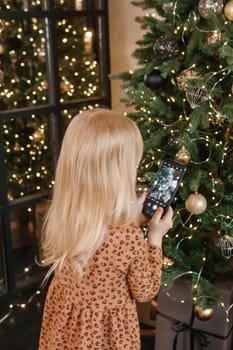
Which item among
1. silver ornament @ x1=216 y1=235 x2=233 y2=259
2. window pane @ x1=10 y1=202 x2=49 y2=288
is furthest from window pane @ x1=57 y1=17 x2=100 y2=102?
silver ornament @ x1=216 y1=235 x2=233 y2=259

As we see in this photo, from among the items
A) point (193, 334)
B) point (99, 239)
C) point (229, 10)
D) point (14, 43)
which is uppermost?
point (229, 10)

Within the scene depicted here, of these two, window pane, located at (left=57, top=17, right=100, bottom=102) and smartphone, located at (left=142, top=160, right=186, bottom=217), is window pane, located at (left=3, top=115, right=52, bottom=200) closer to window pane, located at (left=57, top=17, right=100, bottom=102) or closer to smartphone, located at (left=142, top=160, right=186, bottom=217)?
window pane, located at (left=57, top=17, right=100, bottom=102)

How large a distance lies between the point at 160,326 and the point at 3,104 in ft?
4.28

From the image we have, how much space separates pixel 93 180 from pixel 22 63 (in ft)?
4.61

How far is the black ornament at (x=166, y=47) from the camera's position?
171 cm

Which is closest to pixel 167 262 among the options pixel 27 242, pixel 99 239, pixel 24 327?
pixel 99 239

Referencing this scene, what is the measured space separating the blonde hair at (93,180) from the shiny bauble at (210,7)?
55 centimetres

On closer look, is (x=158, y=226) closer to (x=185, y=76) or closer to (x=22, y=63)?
(x=185, y=76)

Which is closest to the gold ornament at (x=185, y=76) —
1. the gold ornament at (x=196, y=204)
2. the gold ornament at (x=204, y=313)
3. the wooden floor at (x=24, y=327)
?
the gold ornament at (x=196, y=204)

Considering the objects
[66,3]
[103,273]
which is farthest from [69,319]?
[66,3]

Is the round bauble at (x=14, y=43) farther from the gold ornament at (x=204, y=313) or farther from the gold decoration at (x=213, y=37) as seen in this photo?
the gold ornament at (x=204, y=313)

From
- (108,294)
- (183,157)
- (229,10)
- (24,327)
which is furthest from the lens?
(24,327)

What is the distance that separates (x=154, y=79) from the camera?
1758mm

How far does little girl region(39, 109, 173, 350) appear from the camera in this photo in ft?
4.13
